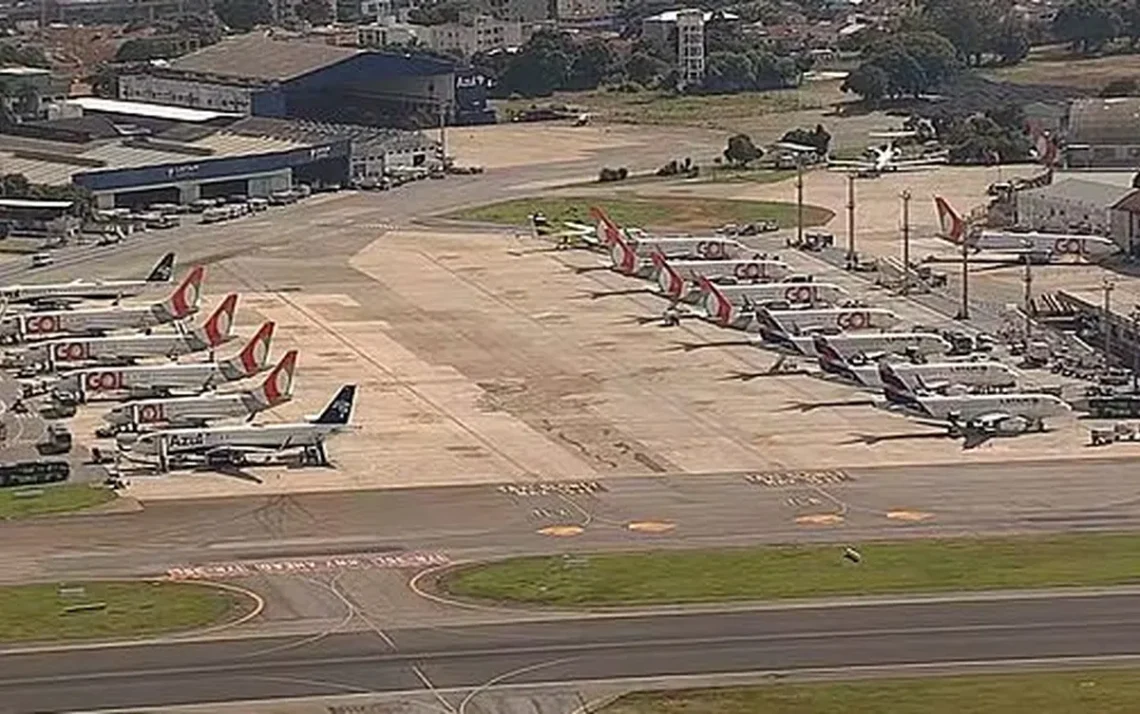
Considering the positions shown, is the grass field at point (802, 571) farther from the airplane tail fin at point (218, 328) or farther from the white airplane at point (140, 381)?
the airplane tail fin at point (218, 328)

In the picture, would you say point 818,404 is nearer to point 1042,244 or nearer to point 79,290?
point 1042,244

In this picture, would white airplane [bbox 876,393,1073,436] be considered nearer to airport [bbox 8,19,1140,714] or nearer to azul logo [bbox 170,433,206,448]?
airport [bbox 8,19,1140,714]

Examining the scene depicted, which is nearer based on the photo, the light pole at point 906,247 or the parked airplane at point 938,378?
the parked airplane at point 938,378

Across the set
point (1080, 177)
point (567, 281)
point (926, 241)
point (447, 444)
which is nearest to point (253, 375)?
point (447, 444)

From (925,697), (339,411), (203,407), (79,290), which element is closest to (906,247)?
(79,290)


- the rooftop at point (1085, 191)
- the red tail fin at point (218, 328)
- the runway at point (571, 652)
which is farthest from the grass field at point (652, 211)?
the runway at point (571, 652)
